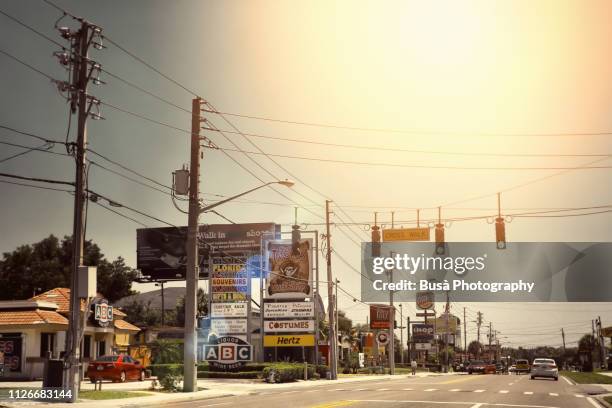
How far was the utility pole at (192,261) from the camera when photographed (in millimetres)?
32688

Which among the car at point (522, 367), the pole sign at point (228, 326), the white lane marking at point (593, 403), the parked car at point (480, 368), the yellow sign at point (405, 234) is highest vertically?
the yellow sign at point (405, 234)

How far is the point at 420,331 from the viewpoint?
438ft

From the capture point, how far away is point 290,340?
6681cm

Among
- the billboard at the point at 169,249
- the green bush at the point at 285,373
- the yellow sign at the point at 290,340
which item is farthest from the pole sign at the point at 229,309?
→ the billboard at the point at 169,249

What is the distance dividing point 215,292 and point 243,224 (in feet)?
49.9

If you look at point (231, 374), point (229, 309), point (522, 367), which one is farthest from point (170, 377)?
point (522, 367)

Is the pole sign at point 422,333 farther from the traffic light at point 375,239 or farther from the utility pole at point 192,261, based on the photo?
the traffic light at point 375,239

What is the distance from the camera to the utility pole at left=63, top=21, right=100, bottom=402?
26125 millimetres

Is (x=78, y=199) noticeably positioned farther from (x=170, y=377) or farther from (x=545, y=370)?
(x=545, y=370)

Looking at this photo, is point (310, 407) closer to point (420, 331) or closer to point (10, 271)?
point (10, 271)

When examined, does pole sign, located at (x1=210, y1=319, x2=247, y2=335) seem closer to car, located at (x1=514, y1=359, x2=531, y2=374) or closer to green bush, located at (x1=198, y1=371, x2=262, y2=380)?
green bush, located at (x1=198, y1=371, x2=262, y2=380)

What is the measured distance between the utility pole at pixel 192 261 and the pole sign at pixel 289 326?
33.8 m

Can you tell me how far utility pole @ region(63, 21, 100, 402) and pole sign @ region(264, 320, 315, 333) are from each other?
40264 mm

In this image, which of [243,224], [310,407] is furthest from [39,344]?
[243,224]
